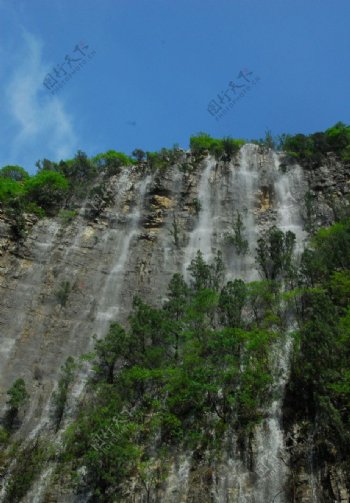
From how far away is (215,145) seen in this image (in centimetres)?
3894

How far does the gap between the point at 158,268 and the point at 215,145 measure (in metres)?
16.0

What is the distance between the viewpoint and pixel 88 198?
33719 millimetres

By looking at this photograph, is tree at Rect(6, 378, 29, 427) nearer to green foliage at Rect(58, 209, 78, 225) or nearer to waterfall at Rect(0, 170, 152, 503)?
waterfall at Rect(0, 170, 152, 503)

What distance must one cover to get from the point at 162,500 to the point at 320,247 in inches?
578

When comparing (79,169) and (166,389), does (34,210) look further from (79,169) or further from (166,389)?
(166,389)

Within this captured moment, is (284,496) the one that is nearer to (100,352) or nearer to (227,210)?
(100,352)

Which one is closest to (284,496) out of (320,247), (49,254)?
(320,247)

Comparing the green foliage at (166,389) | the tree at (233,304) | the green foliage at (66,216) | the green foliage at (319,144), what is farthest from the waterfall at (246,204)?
the green foliage at (66,216)

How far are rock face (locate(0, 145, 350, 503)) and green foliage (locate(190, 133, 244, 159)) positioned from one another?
911mm

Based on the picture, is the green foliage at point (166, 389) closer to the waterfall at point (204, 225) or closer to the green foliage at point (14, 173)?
the waterfall at point (204, 225)

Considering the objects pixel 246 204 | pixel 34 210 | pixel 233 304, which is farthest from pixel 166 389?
pixel 34 210

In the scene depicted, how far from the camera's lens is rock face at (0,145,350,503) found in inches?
544

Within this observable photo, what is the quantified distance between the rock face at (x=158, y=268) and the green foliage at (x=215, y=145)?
91 cm

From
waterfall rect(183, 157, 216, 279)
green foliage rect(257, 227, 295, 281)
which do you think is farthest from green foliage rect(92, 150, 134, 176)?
green foliage rect(257, 227, 295, 281)
